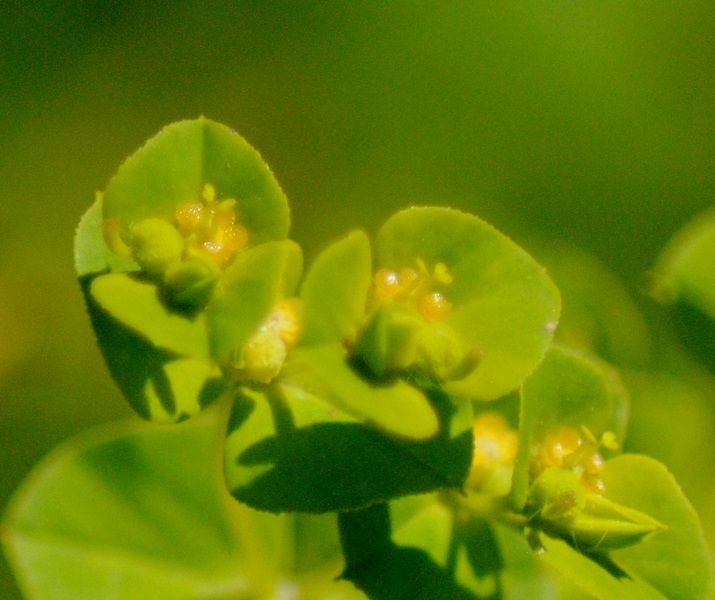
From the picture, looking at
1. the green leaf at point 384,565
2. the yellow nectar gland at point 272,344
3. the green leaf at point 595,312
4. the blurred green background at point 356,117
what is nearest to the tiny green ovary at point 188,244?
the yellow nectar gland at point 272,344

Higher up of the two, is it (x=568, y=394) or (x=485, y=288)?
(x=485, y=288)

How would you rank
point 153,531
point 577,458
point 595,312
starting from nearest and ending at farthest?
point 577,458
point 153,531
point 595,312

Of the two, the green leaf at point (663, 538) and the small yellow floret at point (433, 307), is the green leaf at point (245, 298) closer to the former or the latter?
the small yellow floret at point (433, 307)

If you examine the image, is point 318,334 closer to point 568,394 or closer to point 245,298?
point 245,298

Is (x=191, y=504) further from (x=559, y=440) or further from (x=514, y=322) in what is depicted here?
(x=514, y=322)

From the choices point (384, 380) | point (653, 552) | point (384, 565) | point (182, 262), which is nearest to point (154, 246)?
point (182, 262)

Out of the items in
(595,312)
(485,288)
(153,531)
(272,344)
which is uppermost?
(485,288)

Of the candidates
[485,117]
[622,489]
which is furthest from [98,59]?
[622,489]
